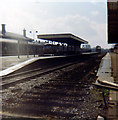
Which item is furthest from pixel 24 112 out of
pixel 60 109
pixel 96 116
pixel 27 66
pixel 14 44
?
pixel 14 44

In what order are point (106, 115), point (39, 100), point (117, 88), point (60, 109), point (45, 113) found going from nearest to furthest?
point (106, 115) → point (45, 113) → point (60, 109) → point (39, 100) → point (117, 88)

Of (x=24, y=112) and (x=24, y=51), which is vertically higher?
(x=24, y=51)

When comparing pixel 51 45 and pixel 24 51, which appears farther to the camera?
pixel 24 51

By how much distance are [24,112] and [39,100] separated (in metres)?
1.16

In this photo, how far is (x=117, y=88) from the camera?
21.9ft

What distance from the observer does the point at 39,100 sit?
18.2 feet

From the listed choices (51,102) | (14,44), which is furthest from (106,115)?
(14,44)

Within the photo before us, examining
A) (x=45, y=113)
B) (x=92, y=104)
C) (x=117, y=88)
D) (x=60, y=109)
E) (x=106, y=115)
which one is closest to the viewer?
(x=106, y=115)

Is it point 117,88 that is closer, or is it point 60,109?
point 60,109

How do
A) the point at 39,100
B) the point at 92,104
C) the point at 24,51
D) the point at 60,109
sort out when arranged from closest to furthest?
the point at 60,109 < the point at 92,104 < the point at 39,100 < the point at 24,51

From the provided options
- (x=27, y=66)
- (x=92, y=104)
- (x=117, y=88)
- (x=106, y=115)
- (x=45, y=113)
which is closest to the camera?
(x=106, y=115)

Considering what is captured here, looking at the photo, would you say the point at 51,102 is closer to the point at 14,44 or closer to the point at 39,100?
the point at 39,100

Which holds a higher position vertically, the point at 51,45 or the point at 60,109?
the point at 51,45

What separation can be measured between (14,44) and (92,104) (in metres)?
39.5
